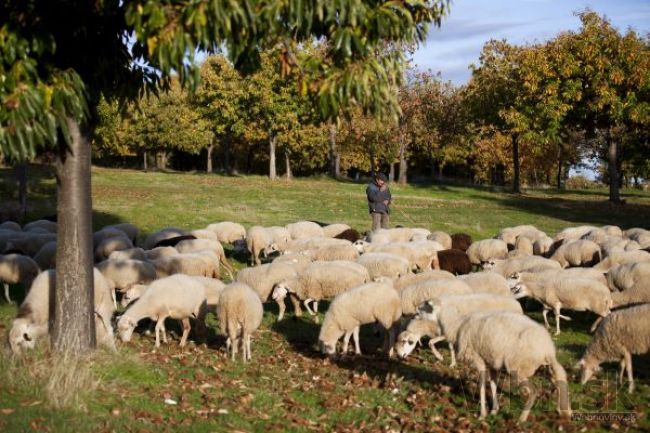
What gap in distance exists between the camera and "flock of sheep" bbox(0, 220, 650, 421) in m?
8.86

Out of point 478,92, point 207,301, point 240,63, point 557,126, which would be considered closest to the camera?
point 240,63

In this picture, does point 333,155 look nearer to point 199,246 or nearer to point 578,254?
point 199,246

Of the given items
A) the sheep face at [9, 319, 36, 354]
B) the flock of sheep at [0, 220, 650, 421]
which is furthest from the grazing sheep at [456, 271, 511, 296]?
the sheep face at [9, 319, 36, 354]

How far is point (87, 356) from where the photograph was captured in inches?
373

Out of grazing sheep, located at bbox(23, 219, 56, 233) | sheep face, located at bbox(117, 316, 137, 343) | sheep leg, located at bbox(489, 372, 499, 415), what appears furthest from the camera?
grazing sheep, located at bbox(23, 219, 56, 233)

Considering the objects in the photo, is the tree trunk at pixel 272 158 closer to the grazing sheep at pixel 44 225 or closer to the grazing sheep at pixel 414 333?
the grazing sheep at pixel 44 225

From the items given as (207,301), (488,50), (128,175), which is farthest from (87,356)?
(488,50)

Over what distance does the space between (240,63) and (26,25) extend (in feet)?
7.97

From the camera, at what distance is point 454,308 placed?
10.2m

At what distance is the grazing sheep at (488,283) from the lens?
1310 cm

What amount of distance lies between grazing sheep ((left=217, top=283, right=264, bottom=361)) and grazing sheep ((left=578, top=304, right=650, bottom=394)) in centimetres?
500

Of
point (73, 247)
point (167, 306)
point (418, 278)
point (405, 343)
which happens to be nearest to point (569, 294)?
point (418, 278)

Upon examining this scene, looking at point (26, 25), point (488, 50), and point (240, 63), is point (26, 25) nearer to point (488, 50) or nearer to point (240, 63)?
point (240, 63)

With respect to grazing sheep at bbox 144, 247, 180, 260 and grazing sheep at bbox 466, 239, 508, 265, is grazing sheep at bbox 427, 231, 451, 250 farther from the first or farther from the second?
grazing sheep at bbox 144, 247, 180, 260
